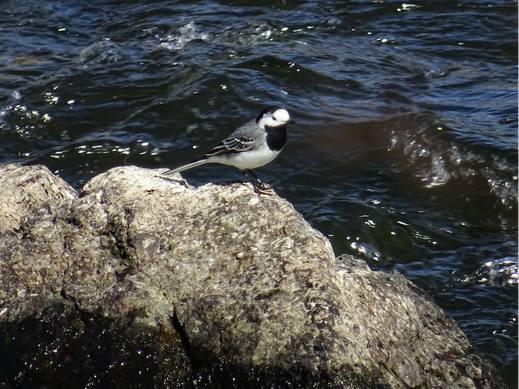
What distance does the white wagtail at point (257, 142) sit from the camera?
5.75 meters

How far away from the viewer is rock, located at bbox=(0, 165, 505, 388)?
363 centimetres

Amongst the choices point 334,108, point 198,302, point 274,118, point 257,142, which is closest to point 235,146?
point 257,142

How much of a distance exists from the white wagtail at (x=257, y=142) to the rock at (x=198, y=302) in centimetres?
120

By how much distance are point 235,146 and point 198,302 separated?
2.24m

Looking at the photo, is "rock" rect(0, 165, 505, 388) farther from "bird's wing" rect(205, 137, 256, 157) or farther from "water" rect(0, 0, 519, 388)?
"water" rect(0, 0, 519, 388)

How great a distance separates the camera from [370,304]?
13.5 feet

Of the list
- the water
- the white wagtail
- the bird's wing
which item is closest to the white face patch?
the white wagtail

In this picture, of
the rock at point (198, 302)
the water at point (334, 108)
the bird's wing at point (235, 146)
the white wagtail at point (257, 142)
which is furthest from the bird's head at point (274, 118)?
the water at point (334, 108)

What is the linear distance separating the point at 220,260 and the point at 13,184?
1.73 metres

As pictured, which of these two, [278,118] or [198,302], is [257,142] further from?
[198,302]

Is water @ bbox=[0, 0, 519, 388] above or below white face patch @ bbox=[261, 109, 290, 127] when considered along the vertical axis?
below

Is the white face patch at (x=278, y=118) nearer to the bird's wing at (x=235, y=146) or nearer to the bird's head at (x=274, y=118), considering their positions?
the bird's head at (x=274, y=118)

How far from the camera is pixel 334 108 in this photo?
9508 mm

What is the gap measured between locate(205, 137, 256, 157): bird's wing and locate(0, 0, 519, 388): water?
1.62 m
